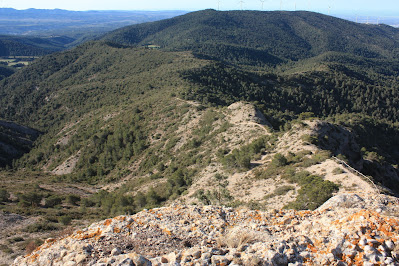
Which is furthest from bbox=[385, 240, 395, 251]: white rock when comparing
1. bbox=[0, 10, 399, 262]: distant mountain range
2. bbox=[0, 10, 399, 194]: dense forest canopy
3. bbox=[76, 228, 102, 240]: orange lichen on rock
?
bbox=[0, 10, 399, 194]: dense forest canopy

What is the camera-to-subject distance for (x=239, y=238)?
8.98m

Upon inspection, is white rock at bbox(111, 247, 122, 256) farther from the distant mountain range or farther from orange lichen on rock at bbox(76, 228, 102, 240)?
the distant mountain range

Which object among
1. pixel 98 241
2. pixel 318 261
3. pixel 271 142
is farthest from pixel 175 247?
pixel 271 142

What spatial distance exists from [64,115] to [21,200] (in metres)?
73.3

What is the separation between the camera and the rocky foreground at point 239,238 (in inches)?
302

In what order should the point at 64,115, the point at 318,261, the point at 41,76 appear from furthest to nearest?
the point at 41,76
the point at 64,115
the point at 318,261

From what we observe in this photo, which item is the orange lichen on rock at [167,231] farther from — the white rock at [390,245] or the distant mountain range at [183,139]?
the distant mountain range at [183,139]

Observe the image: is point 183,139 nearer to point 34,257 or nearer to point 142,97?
point 34,257

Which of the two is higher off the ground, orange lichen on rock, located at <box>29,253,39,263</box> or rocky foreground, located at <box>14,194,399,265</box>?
rocky foreground, located at <box>14,194,399,265</box>

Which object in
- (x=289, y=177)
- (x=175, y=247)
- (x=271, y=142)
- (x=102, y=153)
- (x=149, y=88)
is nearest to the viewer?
(x=175, y=247)

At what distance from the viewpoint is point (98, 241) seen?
9320mm

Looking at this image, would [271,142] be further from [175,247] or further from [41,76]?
[41,76]

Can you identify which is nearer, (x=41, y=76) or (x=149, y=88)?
(x=149, y=88)

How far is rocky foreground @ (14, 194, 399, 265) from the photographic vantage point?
7660mm
